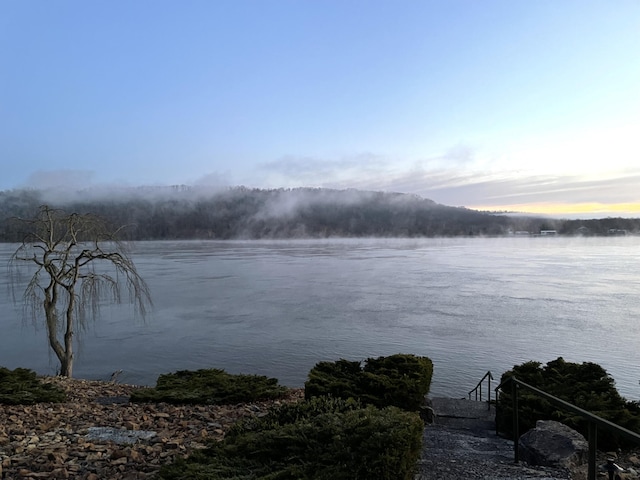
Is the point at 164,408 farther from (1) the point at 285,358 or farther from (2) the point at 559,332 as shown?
(2) the point at 559,332

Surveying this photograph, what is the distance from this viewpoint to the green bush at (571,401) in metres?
6.01

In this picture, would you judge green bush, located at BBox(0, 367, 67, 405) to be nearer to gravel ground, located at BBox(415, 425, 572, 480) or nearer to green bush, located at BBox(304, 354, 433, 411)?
green bush, located at BBox(304, 354, 433, 411)

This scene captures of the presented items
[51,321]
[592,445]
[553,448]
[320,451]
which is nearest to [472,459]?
[553,448]

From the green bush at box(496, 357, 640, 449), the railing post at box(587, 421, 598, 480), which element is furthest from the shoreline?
the green bush at box(496, 357, 640, 449)

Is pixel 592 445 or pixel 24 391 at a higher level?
pixel 592 445

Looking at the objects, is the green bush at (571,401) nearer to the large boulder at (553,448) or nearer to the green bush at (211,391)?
the large boulder at (553,448)

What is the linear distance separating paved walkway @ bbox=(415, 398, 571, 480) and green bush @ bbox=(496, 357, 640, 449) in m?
0.46

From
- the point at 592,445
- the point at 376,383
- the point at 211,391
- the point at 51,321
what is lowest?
the point at 211,391

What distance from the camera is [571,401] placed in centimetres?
690

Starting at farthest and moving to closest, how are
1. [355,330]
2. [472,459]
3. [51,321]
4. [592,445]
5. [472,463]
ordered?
[355,330]
[51,321]
[472,459]
[472,463]
[592,445]

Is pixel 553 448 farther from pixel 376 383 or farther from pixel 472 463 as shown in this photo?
pixel 376 383

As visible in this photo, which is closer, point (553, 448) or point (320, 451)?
point (320, 451)

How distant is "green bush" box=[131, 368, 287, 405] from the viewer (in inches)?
320

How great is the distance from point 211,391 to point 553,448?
561cm
